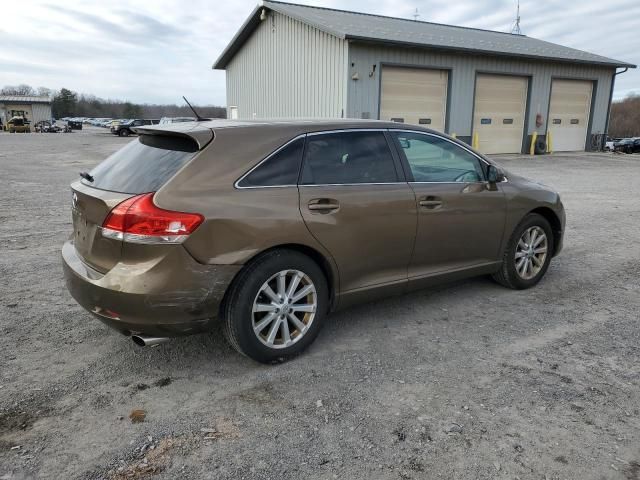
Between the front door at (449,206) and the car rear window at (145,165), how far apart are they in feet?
5.60

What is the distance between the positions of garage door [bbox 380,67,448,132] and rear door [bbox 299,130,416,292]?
1416 centimetres

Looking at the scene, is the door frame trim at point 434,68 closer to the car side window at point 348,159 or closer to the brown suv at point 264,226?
the brown suv at point 264,226

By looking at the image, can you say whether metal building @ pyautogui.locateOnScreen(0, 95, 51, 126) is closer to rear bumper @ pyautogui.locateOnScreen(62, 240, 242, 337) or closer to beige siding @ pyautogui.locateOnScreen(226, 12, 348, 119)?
beige siding @ pyautogui.locateOnScreen(226, 12, 348, 119)

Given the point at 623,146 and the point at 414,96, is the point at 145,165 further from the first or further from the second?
the point at 623,146

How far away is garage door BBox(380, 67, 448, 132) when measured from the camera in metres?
18.1

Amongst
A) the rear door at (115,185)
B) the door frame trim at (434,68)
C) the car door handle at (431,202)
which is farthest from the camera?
the door frame trim at (434,68)

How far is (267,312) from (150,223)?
3.11ft

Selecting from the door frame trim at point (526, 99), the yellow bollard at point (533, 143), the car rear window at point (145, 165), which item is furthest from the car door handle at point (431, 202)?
the yellow bollard at point (533, 143)

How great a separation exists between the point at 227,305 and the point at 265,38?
21.0 meters

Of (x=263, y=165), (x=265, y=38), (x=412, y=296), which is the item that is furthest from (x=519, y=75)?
(x=263, y=165)

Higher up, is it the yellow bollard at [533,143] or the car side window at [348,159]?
the car side window at [348,159]

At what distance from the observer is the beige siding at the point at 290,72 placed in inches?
694

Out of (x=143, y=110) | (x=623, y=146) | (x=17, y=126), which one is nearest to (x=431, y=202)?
(x=623, y=146)

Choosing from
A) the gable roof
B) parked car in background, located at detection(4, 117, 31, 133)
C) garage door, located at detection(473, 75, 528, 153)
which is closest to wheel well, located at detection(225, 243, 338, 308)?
the gable roof
